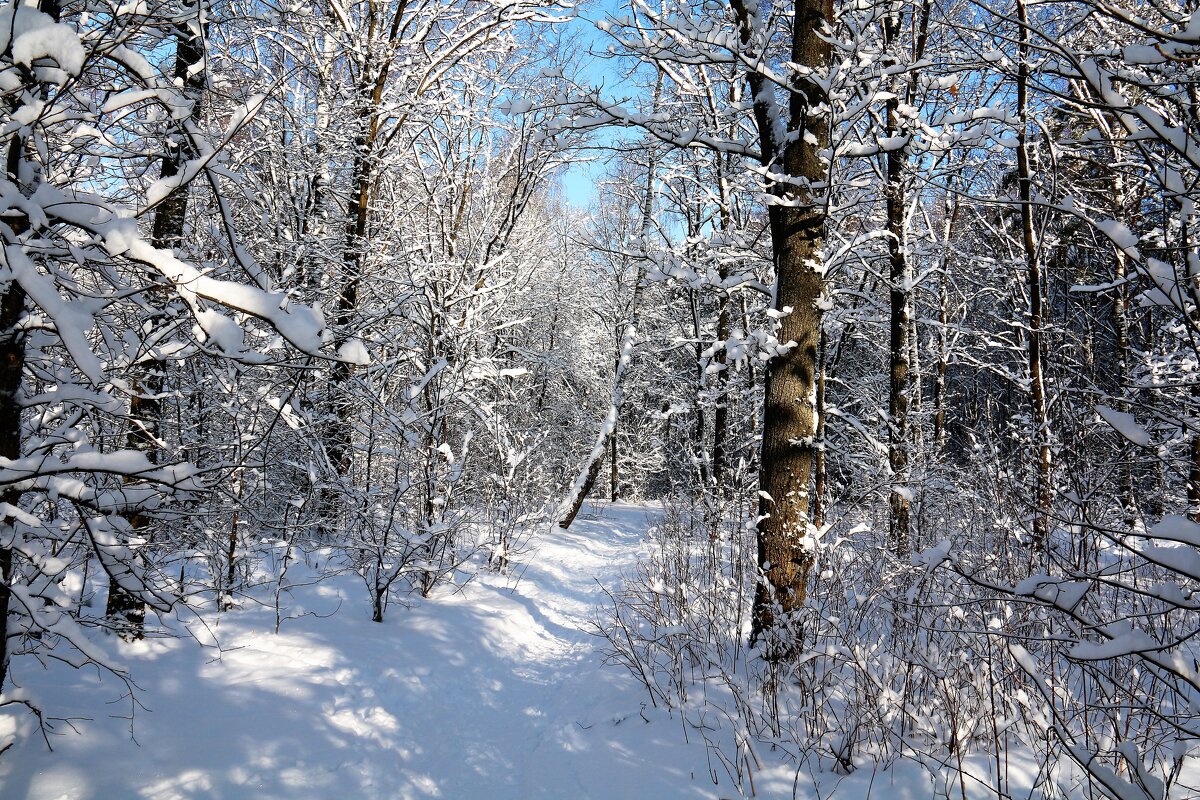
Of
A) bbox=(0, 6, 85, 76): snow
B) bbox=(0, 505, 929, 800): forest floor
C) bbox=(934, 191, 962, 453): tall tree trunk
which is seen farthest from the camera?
bbox=(934, 191, 962, 453): tall tree trunk

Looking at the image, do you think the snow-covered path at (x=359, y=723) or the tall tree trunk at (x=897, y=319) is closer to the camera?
the snow-covered path at (x=359, y=723)

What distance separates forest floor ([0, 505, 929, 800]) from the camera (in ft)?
8.80

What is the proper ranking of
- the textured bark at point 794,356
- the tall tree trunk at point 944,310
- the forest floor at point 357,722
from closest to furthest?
the forest floor at point 357,722, the textured bark at point 794,356, the tall tree trunk at point 944,310

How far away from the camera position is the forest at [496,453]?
6.16 ft

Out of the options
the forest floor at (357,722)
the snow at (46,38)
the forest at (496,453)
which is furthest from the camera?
the forest floor at (357,722)

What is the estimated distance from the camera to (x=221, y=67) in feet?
21.4

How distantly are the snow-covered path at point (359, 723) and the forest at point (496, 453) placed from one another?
0.03 m

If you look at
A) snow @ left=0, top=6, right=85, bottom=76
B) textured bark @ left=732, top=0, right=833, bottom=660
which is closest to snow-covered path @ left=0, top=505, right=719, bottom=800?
textured bark @ left=732, top=0, right=833, bottom=660

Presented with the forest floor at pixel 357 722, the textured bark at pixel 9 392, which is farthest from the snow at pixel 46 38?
the forest floor at pixel 357 722

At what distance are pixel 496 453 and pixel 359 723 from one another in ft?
17.2

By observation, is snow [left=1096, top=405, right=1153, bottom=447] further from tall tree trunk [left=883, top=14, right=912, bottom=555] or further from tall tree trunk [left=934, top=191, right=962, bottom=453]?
tall tree trunk [left=934, top=191, right=962, bottom=453]

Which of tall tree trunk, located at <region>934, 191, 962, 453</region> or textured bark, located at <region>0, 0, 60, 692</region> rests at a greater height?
tall tree trunk, located at <region>934, 191, 962, 453</region>

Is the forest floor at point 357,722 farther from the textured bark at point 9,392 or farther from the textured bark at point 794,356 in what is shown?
the textured bark at point 794,356

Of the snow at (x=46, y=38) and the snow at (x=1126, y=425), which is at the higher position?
the snow at (x=46, y=38)
